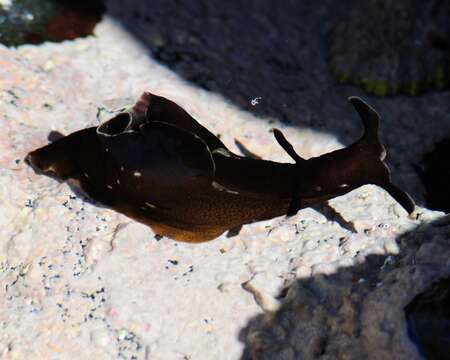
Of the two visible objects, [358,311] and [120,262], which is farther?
[120,262]

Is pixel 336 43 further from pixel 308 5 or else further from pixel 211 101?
pixel 211 101

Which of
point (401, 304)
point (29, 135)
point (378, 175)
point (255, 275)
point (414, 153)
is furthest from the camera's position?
point (414, 153)

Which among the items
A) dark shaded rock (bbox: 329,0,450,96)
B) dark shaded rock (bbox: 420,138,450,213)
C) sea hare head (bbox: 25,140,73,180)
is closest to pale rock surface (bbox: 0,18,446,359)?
sea hare head (bbox: 25,140,73,180)

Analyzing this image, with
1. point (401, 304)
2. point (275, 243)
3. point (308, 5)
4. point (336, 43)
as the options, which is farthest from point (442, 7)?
point (401, 304)

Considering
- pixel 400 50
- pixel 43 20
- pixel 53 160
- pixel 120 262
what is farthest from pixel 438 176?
pixel 43 20

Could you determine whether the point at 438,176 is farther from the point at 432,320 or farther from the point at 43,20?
the point at 43,20

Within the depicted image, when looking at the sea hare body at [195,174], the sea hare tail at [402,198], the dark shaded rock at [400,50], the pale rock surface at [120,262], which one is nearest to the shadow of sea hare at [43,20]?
the pale rock surface at [120,262]

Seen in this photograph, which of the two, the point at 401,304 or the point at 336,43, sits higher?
the point at 401,304

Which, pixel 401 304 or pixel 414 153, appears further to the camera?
pixel 414 153
